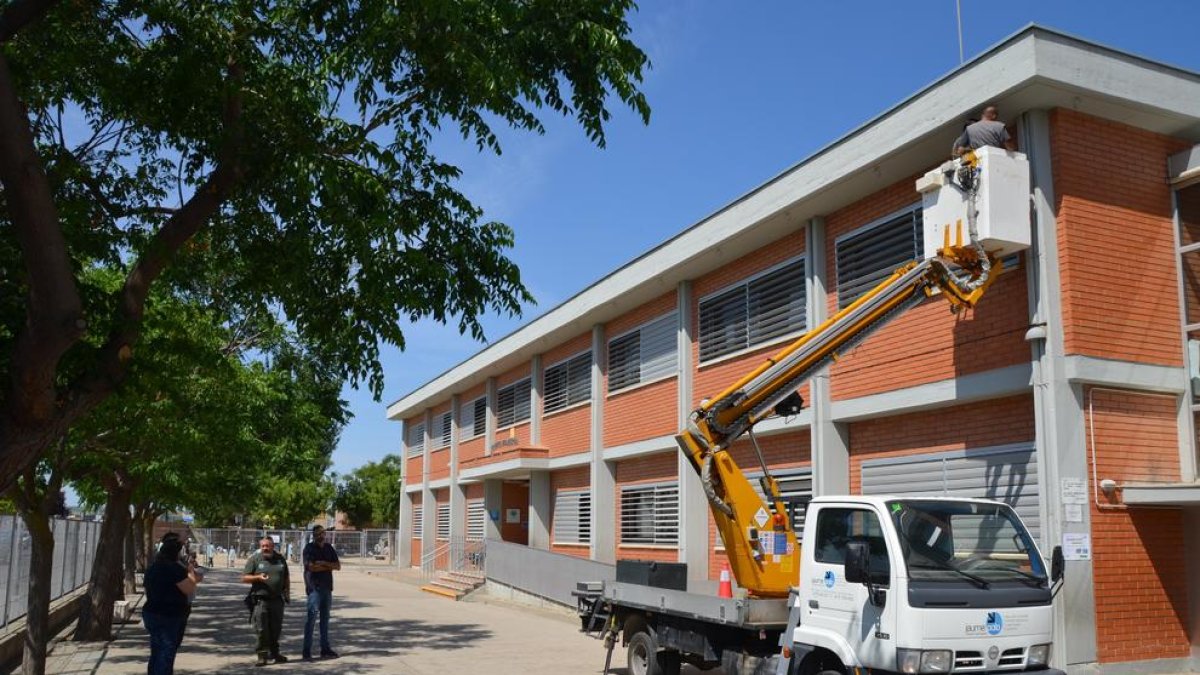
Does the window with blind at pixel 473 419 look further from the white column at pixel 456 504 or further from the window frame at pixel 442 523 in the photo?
the window frame at pixel 442 523

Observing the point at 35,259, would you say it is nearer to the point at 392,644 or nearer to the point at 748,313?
the point at 392,644

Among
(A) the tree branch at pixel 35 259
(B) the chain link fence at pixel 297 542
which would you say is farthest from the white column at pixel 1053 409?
(B) the chain link fence at pixel 297 542

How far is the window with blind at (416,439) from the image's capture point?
43.2 metres

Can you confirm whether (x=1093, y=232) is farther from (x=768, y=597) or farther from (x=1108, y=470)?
(x=768, y=597)

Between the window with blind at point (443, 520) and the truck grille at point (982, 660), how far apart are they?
3144cm

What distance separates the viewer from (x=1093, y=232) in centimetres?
1207

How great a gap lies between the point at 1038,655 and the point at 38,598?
10955 mm

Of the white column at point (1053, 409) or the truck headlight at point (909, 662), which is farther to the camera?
the white column at point (1053, 409)

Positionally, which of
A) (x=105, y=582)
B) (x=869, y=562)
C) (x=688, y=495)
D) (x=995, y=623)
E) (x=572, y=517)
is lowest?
(x=105, y=582)

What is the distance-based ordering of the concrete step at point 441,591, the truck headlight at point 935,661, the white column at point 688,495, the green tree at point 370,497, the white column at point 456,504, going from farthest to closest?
1. the green tree at point 370,497
2. the white column at point 456,504
3. the concrete step at point 441,591
4. the white column at point 688,495
5. the truck headlight at point 935,661

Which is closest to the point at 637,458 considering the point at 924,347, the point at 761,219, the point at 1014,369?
the point at 761,219

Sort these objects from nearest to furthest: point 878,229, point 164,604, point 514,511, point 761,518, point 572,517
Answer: point 164,604, point 761,518, point 878,229, point 572,517, point 514,511

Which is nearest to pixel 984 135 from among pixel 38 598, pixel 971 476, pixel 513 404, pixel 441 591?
pixel 971 476

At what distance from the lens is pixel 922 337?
13.9 m
